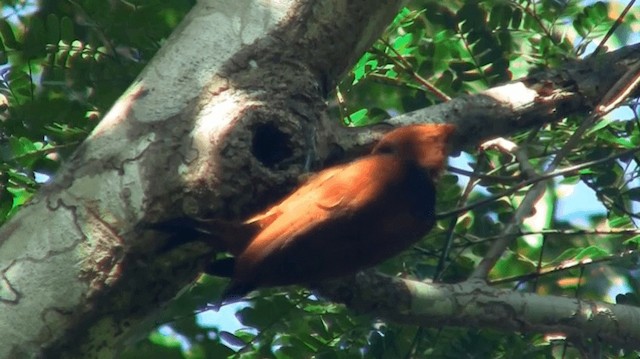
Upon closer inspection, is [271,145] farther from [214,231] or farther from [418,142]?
[418,142]

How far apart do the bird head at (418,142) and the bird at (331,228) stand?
0.16ft

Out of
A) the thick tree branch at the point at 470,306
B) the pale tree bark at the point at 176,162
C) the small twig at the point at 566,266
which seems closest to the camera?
the pale tree bark at the point at 176,162

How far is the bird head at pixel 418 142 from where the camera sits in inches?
112

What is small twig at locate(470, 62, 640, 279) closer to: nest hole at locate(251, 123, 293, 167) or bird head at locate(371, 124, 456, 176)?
bird head at locate(371, 124, 456, 176)

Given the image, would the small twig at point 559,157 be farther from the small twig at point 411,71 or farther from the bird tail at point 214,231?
the bird tail at point 214,231

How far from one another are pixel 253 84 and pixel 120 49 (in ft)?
2.49

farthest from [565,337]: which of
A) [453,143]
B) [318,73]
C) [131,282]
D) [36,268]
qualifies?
[36,268]

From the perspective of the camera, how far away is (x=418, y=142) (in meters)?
2.88

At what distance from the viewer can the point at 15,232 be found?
2.21 metres

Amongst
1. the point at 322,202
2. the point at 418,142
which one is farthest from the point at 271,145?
the point at 418,142

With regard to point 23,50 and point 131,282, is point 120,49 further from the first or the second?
point 131,282

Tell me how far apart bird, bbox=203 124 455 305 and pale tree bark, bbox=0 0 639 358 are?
7 centimetres

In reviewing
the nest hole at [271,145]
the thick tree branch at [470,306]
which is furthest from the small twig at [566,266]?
the nest hole at [271,145]

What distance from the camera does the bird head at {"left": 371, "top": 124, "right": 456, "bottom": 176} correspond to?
285 cm
